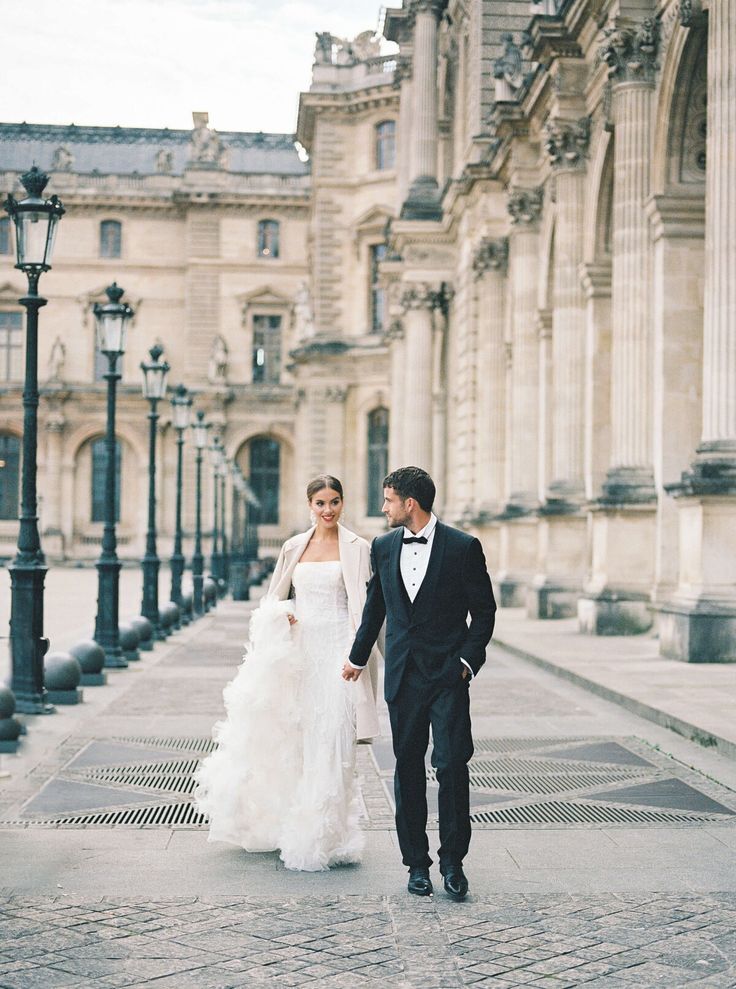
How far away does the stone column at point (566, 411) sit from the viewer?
2648 cm

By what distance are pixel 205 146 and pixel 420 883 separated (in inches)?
2787

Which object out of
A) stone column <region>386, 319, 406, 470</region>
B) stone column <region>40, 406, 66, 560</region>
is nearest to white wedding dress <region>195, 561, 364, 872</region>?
stone column <region>386, 319, 406, 470</region>

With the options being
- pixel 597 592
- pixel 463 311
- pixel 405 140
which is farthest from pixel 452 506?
pixel 597 592

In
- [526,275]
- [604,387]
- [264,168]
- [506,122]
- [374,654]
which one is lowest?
[374,654]

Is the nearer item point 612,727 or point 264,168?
point 612,727

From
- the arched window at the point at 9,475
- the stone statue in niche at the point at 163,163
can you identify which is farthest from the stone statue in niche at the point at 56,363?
the stone statue in niche at the point at 163,163

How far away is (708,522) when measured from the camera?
16766mm

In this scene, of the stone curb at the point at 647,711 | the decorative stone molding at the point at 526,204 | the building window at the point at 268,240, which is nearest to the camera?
the stone curb at the point at 647,711

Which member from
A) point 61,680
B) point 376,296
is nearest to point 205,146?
point 376,296

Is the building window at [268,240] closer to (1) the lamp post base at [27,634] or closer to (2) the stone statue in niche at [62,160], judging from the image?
(2) the stone statue in niche at [62,160]

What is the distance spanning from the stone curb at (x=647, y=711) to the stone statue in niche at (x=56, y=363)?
2250 inches

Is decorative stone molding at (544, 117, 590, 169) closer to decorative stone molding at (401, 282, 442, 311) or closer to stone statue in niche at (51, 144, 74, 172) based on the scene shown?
decorative stone molding at (401, 282, 442, 311)

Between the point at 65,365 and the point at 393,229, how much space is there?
113 ft

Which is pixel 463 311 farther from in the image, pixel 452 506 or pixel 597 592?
pixel 597 592
